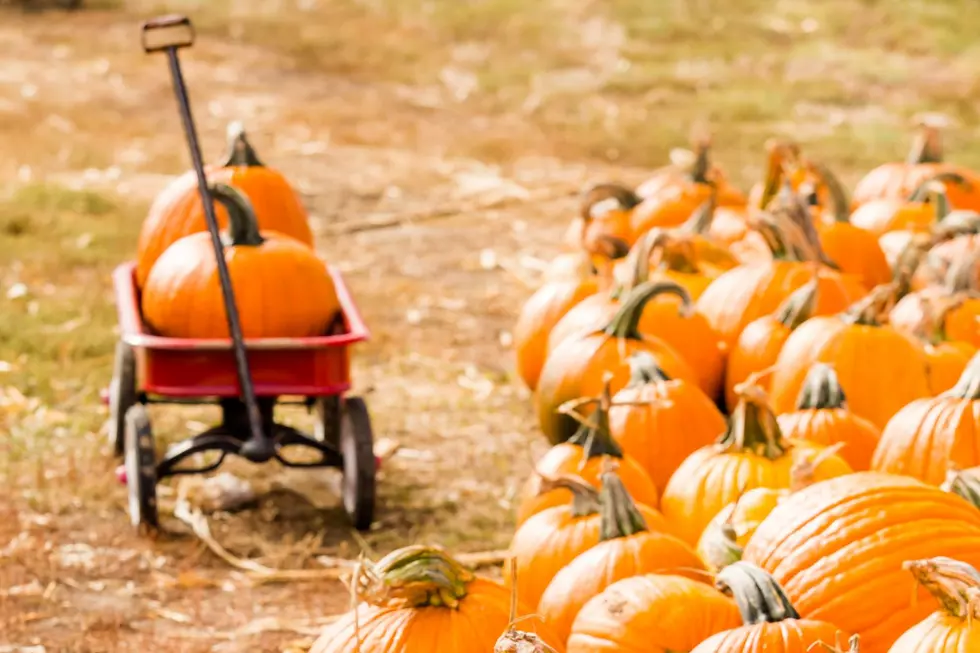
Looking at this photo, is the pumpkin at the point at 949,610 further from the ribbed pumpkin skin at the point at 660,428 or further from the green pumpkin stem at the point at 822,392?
the ribbed pumpkin skin at the point at 660,428

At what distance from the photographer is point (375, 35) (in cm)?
1408

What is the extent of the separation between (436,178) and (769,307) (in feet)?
15.3

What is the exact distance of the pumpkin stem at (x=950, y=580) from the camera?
2.60m

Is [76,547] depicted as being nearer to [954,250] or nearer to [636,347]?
[636,347]

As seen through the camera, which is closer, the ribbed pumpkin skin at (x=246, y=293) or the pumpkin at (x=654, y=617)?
the pumpkin at (x=654, y=617)

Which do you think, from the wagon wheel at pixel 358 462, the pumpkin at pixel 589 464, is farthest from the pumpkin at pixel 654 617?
the wagon wheel at pixel 358 462

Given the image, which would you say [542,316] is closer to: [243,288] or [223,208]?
[223,208]

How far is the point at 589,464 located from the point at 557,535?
36 cm

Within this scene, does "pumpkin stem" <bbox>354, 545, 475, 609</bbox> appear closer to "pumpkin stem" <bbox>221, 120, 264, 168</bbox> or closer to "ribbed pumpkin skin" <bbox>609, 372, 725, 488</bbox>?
"ribbed pumpkin skin" <bbox>609, 372, 725, 488</bbox>

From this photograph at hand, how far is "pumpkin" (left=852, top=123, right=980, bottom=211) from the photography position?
684cm

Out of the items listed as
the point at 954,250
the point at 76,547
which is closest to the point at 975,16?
the point at 954,250

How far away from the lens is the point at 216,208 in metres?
5.76

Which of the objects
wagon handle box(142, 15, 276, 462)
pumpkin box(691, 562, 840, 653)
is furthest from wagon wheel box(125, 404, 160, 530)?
pumpkin box(691, 562, 840, 653)

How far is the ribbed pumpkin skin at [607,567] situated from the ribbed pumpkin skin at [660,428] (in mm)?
1078
